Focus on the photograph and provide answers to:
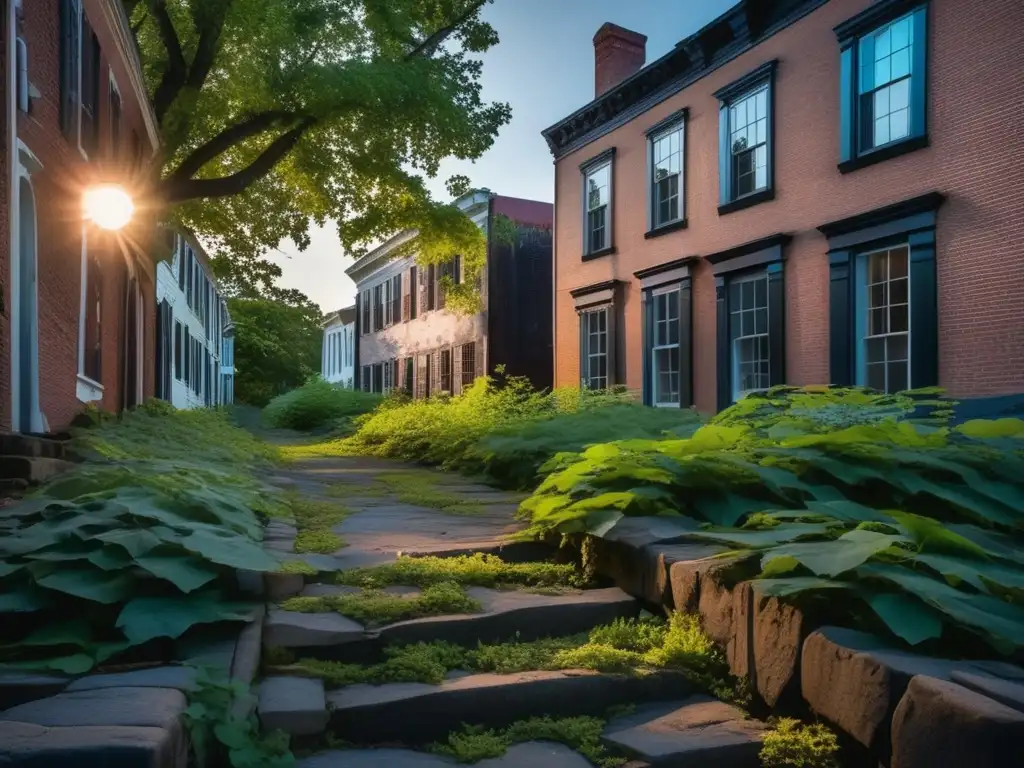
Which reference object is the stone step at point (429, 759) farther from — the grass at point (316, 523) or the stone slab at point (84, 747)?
the grass at point (316, 523)

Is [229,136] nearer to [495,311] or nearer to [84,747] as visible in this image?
[495,311]

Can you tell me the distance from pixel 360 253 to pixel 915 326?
39.5ft

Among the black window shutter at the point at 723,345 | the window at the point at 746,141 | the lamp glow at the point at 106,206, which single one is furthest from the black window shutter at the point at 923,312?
the lamp glow at the point at 106,206

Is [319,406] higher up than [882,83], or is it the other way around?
[882,83]

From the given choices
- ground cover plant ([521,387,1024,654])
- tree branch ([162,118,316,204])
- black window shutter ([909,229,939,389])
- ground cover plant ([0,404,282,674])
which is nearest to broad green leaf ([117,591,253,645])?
ground cover plant ([0,404,282,674])

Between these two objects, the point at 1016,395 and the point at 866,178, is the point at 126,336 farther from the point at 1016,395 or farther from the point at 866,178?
the point at 1016,395

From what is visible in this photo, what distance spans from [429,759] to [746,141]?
11938 mm

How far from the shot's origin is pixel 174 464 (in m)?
5.68

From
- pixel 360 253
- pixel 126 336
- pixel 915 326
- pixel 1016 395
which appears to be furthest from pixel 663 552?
pixel 360 253

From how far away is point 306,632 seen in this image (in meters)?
3.38

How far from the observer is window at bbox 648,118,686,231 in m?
14.4

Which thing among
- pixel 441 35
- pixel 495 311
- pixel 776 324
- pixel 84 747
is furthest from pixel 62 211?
pixel 495 311

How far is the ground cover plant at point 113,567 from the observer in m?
2.83

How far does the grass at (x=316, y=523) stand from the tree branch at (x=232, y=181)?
28.7 ft
